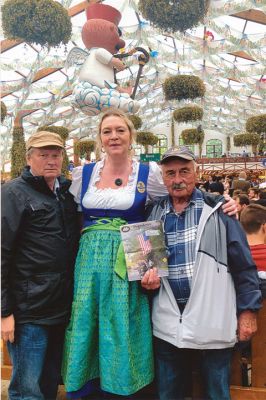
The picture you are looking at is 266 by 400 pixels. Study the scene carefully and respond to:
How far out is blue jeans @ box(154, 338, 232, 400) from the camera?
1.45m

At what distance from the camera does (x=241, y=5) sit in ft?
25.4

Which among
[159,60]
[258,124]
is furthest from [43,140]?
[258,124]

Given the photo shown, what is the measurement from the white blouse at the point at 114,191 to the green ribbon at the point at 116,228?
0.05 m

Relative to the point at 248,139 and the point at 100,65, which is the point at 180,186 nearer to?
the point at 100,65

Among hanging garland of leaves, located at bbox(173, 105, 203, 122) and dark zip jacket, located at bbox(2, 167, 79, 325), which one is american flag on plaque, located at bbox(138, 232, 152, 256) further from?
hanging garland of leaves, located at bbox(173, 105, 203, 122)

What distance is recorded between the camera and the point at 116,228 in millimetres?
1491

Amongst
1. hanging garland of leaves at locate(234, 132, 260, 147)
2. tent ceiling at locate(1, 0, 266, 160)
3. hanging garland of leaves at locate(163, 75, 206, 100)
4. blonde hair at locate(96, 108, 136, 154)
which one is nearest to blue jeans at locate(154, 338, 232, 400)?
blonde hair at locate(96, 108, 136, 154)

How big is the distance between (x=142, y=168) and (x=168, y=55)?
11967mm

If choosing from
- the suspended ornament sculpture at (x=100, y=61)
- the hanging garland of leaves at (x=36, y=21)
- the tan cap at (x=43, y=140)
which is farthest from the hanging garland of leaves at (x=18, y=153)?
the tan cap at (x=43, y=140)

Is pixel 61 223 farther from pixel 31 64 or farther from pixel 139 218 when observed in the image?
pixel 31 64

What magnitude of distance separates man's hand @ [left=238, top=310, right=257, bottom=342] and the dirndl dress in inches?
12.4

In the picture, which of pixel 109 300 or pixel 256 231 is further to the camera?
pixel 256 231

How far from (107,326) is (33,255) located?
1.18 ft

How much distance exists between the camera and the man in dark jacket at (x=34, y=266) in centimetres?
147
